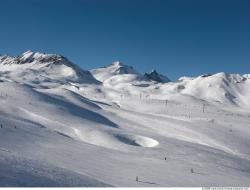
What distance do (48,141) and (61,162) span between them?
8744 mm

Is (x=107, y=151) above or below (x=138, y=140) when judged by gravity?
below

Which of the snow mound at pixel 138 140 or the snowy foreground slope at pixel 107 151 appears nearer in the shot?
the snowy foreground slope at pixel 107 151

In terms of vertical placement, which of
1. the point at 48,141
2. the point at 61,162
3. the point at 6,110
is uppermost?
the point at 6,110

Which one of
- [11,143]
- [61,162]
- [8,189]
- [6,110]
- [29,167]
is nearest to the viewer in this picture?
[8,189]

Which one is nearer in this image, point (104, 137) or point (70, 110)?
point (104, 137)

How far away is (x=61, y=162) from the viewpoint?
85.2 ft

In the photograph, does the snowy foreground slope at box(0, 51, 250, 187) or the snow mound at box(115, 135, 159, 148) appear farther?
the snow mound at box(115, 135, 159, 148)

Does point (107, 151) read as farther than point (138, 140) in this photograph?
No

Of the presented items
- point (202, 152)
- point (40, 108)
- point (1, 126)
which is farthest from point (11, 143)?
point (40, 108)

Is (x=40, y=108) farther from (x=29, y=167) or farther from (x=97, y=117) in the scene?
(x=29, y=167)

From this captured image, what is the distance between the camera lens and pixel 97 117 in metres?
67.1

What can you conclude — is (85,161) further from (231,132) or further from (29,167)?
(231,132)

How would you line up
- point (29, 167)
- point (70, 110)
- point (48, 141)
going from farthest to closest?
point (70, 110)
point (48, 141)
point (29, 167)

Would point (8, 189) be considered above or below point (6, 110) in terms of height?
below
